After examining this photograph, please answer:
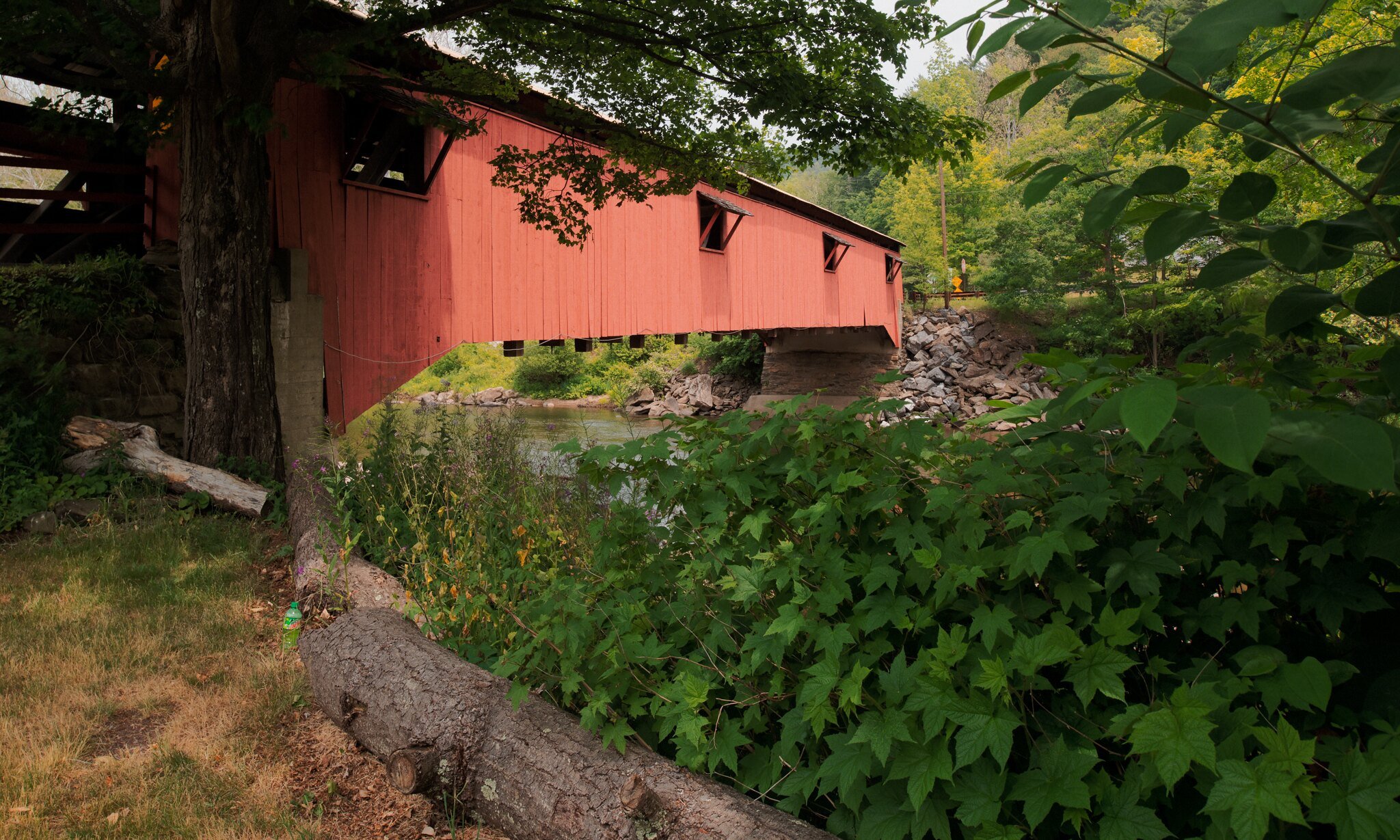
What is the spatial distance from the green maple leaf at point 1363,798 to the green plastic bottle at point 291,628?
3.20m

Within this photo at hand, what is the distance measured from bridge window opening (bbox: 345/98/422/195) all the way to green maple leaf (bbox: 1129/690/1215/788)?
6973 millimetres

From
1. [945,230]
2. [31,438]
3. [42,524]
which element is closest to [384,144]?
[31,438]

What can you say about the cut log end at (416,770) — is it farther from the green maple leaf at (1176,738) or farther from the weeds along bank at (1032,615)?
the green maple leaf at (1176,738)

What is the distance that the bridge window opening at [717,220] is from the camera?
11672mm

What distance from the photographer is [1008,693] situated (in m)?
1.32

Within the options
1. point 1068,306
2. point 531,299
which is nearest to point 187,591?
point 531,299

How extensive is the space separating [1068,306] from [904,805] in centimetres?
2523

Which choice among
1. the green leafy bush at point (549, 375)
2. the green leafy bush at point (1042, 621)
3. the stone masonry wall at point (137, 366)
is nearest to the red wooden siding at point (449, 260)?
the stone masonry wall at point (137, 366)

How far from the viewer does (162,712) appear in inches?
105

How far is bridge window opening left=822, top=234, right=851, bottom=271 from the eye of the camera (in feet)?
53.8

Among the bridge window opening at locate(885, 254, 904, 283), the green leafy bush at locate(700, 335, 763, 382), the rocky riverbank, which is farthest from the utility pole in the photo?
the green leafy bush at locate(700, 335, 763, 382)

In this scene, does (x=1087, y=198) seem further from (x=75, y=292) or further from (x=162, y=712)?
(x=75, y=292)

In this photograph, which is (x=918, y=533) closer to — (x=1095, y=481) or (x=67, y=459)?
(x=1095, y=481)

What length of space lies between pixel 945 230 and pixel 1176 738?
29909mm
